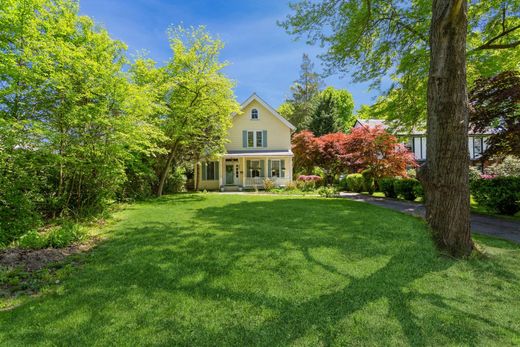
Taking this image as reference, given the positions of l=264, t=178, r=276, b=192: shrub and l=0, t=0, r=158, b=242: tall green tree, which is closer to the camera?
l=0, t=0, r=158, b=242: tall green tree

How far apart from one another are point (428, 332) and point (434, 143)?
3706 millimetres

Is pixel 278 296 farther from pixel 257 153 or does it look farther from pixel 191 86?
pixel 257 153

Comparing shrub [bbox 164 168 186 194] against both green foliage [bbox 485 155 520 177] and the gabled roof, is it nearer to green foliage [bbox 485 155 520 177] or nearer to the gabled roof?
the gabled roof

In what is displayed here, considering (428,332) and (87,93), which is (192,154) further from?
(428,332)

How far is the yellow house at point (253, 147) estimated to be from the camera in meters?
23.4

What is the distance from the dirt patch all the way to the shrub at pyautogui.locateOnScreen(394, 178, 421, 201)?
14121 millimetres

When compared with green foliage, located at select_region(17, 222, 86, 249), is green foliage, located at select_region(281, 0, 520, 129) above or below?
above

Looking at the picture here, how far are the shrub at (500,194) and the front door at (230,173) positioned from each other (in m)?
16.8

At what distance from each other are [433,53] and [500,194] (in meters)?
7.78

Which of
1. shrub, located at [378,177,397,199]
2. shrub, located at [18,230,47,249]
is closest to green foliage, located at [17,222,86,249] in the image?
shrub, located at [18,230,47,249]

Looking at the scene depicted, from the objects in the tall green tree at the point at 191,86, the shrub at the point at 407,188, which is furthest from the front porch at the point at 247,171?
the shrub at the point at 407,188

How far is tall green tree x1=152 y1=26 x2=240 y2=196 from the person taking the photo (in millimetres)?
15508

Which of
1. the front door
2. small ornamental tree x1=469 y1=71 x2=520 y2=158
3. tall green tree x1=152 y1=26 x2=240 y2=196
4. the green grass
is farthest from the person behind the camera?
the front door

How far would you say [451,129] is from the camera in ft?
16.5
